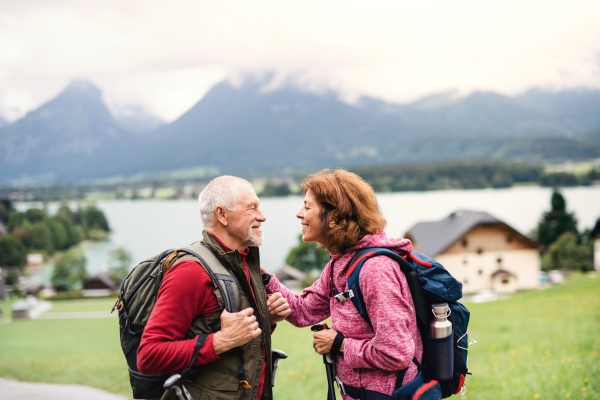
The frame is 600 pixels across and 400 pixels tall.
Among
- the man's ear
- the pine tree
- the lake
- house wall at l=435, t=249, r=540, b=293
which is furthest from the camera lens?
the lake

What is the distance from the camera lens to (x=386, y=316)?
2027mm

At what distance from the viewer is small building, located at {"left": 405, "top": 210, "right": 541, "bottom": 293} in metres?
46.9

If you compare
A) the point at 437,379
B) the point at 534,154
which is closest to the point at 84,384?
the point at 437,379

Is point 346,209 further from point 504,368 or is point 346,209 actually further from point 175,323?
point 504,368

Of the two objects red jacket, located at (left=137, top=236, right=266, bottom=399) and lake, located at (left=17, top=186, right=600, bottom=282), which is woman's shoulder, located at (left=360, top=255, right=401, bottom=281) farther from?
lake, located at (left=17, top=186, right=600, bottom=282)

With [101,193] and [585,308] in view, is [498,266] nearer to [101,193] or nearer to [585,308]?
[585,308]

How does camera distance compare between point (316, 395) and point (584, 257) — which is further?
point (584, 257)

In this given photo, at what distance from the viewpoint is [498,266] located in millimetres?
48938

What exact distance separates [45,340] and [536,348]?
59.8 ft

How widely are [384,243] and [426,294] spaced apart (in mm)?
335

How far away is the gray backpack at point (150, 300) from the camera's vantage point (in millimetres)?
2166

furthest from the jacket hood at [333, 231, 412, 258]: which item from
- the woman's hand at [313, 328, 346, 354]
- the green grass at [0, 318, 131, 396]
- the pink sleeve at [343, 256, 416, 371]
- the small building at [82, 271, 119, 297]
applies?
the small building at [82, 271, 119, 297]

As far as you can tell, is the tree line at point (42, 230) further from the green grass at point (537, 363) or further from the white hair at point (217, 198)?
the white hair at point (217, 198)

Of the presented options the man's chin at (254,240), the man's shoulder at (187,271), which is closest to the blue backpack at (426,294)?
the man's chin at (254,240)
